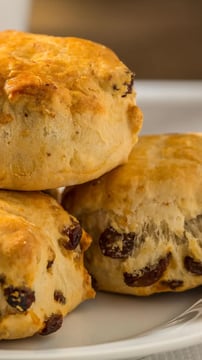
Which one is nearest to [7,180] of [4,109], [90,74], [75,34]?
[4,109]

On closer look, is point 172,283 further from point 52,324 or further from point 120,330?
point 52,324

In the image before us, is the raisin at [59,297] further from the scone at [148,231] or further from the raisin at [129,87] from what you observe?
the raisin at [129,87]

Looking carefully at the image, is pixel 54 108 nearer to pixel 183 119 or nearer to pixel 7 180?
pixel 7 180

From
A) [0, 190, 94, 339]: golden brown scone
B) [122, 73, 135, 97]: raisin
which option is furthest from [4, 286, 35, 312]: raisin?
[122, 73, 135, 97]: raisin

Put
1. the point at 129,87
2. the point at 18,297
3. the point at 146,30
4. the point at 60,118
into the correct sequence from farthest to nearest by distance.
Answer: the point at 146,30 → the point at 129,87 → the point at 60,118 → the point at 18,297

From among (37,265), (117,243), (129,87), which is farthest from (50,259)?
(129,87)

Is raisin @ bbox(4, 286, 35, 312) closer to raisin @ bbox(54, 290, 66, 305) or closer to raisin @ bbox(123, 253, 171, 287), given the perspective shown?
raisin @ bbox(54, 290, 66, 305)

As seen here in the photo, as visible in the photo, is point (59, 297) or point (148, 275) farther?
point (148, 275)
